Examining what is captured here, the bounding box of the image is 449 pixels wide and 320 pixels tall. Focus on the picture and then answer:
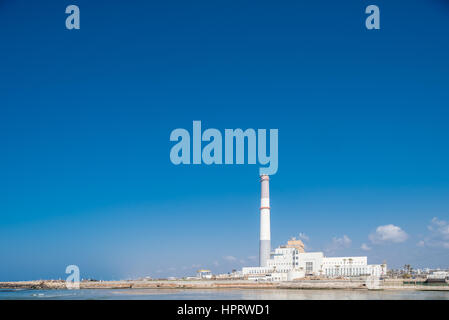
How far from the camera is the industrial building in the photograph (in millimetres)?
49125

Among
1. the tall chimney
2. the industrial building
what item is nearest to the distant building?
the industrial building

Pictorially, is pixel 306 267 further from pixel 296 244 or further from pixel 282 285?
pixel 282 285

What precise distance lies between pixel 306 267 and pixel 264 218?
7.45 meters

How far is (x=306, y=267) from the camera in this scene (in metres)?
51.7

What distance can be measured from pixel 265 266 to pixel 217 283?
19.3ft

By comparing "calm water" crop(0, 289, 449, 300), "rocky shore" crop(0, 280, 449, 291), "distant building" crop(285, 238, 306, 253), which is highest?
"distant building" crop(285, 238, 306, 253)

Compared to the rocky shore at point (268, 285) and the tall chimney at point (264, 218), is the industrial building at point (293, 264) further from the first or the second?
the rocky shore at point (268, 285)

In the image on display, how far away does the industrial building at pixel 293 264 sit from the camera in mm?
49125

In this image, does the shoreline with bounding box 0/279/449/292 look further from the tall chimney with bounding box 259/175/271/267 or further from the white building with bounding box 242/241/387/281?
the tall chimney with bounding box 259/175/271/267

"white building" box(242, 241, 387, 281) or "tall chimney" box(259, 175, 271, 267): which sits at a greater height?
"tall chimney" box(259, 175, 271, 267)

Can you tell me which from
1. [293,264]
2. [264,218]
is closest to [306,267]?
[293,264]
